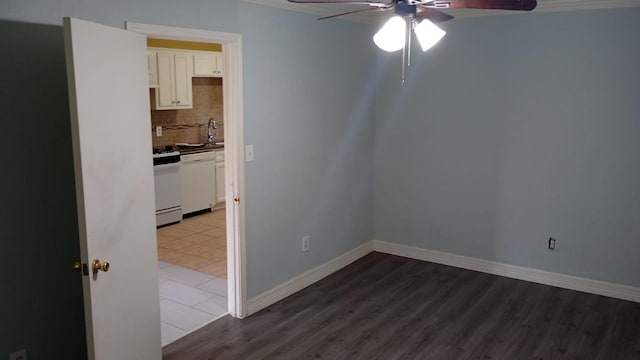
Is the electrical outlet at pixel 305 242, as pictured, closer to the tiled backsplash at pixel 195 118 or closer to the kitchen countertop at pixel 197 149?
the kitchen countertop at pixel 197 149

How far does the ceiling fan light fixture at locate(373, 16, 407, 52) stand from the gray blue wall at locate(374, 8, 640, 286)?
8.12 feet

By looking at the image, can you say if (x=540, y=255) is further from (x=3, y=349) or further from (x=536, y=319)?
(x=3, y=349)

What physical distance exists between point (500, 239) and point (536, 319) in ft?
3.35

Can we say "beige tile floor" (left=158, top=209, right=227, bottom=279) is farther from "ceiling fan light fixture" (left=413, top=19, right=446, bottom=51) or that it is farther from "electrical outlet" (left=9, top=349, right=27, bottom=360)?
"ceiling fan light fixture" (left=413, top=19, right=446, bottom=51)

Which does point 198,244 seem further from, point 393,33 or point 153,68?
point 393,33

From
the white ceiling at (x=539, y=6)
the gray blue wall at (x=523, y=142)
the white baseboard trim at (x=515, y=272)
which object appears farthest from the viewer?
the white baseboard trim at (x=515, y=272)

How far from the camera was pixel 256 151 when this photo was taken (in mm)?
3842

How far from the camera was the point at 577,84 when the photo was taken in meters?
4.25

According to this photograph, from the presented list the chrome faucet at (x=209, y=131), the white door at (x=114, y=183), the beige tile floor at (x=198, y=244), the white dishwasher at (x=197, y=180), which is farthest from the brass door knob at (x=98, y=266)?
the chrome faucet at (x=209, y=131)

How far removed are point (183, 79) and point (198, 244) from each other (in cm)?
230

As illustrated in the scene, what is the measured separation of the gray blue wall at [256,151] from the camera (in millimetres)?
2520

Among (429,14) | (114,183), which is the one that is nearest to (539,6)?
(429,14)

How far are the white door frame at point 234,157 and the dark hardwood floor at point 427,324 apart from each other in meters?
0.26

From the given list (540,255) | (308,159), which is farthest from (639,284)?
(308,159)
